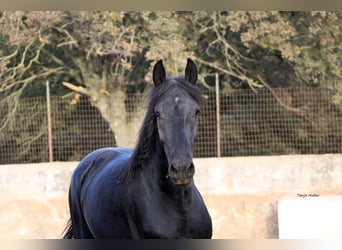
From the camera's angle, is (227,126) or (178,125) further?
(227,126)

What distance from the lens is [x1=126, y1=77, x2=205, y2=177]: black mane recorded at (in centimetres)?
243

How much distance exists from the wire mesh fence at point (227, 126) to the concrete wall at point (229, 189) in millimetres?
985

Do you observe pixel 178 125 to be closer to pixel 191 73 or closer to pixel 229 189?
pixel 191 73

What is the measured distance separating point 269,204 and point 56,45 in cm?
408

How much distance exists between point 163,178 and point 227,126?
540 cm

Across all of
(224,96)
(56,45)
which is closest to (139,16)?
(56,45)

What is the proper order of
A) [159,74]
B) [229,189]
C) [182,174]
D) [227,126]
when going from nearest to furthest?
[182,174]
[159,74]
[229,189]
[227,126]

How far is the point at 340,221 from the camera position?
17.4ft

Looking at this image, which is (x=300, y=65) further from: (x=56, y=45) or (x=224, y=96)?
(x=56, y=45)

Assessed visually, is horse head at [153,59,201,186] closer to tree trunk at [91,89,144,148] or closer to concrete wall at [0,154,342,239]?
concrete wall at [0,154,342,239]

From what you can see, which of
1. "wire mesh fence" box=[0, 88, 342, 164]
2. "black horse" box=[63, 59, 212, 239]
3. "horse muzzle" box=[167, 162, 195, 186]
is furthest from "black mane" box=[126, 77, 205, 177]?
"wire mesh fence" box=[0, 88, 342, 164]

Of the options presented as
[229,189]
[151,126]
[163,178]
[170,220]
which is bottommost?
[229,189]

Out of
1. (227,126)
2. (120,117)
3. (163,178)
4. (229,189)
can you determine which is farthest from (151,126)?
(120,117)

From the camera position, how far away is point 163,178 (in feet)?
7.94
